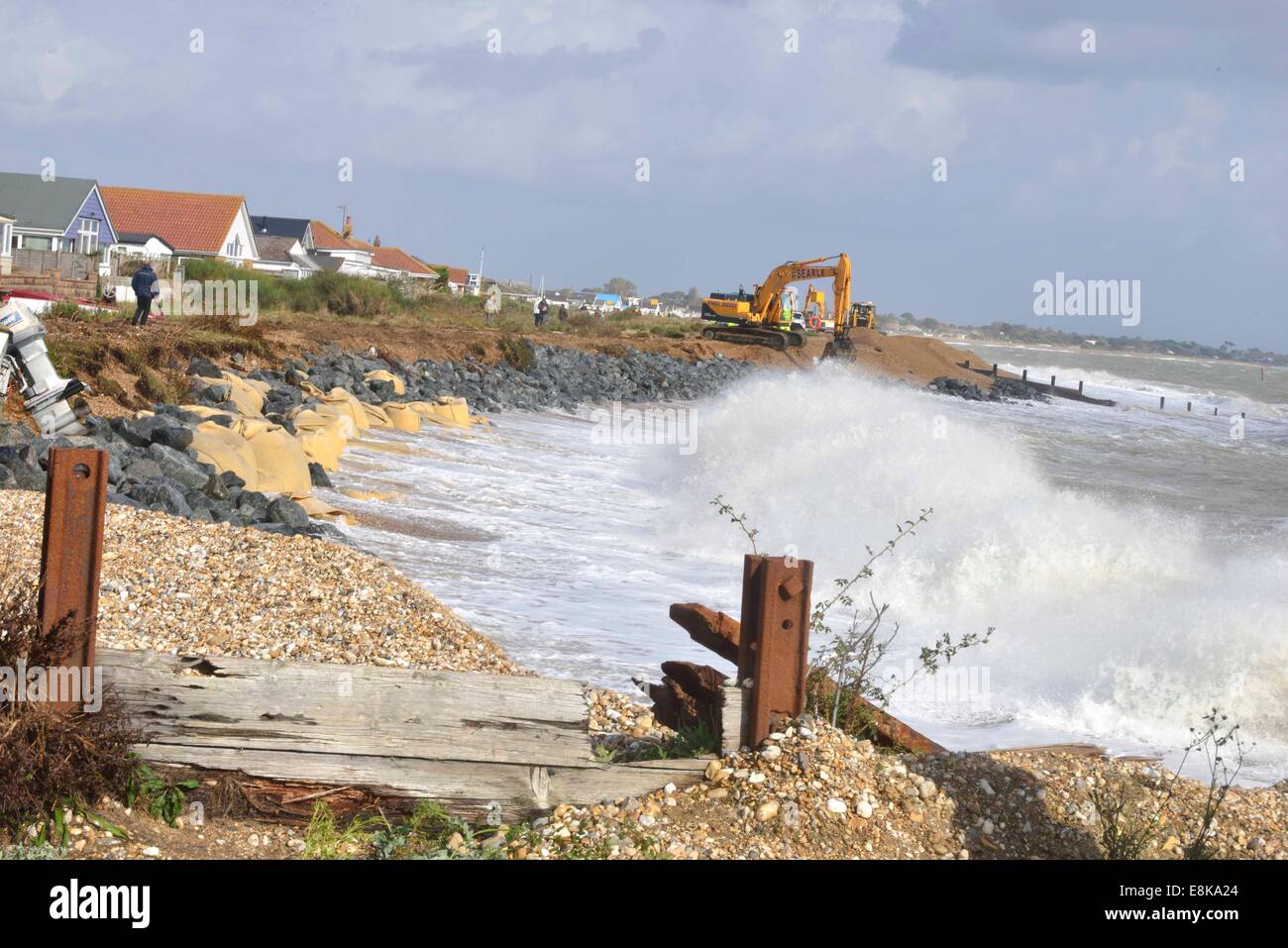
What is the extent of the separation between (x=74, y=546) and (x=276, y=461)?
10.1 meters

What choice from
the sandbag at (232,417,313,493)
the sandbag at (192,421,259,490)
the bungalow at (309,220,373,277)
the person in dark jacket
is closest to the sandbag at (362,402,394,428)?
the person in dark jacket

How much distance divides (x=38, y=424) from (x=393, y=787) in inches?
431

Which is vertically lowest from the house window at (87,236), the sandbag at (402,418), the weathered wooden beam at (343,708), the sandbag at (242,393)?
the weathered wooden beam at (343,708)

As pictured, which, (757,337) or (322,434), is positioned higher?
(757,337)

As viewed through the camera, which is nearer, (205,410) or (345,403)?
(205,410)

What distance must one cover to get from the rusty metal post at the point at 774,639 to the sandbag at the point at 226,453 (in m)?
9.32

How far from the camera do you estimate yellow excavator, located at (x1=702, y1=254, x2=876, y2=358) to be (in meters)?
48.8

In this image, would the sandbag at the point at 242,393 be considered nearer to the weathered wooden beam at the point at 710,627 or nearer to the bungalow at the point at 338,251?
the weathered wooden beam at the point at 710,627

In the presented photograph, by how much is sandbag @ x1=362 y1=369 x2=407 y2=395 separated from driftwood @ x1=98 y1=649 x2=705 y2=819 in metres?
21.7

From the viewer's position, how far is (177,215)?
2665 inches

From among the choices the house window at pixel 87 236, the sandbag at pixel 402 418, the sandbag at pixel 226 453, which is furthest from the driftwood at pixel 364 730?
the house window at pixel 87 236

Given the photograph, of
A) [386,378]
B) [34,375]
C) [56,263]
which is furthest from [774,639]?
[56,263]

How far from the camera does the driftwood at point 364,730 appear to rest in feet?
15.3

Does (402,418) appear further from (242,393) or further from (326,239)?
(326,239)
